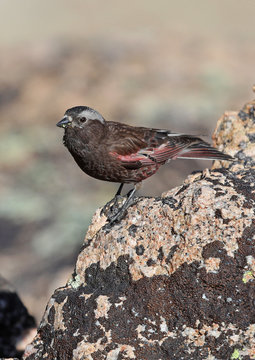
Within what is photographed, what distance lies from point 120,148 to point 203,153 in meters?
0.85

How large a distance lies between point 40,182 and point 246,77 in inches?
275

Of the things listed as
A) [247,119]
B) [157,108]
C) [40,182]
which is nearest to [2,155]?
[40,182]

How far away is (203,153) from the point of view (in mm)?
5039

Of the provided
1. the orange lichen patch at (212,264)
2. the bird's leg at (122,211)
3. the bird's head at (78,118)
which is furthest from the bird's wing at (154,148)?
the orange lichen patch at (212,264)

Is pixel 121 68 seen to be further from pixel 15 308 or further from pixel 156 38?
pixel 15 308

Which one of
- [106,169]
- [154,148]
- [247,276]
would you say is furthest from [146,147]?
[247,276]

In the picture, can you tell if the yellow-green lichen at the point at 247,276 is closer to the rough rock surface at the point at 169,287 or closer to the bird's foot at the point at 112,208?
the rough rock surface at the point at 169,287

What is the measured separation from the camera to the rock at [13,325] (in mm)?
5089

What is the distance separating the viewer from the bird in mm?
4641

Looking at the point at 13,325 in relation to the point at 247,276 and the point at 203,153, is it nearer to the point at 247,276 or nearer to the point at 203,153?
the point at 203,153

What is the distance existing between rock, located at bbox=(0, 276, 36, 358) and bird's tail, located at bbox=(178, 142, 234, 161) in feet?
7.82

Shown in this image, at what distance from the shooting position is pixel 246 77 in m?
13.7

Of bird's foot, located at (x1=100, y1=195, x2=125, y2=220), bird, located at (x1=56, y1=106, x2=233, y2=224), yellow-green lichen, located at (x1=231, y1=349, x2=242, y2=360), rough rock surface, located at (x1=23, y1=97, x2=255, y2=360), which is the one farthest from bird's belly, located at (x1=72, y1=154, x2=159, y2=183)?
yellow-green lichen, located at (x1=231, y1=349, x2=242, y2=360)

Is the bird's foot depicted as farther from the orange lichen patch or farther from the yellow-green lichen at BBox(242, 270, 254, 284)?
the yellow-green lichen at BBox(242, 270, 254, 284)
